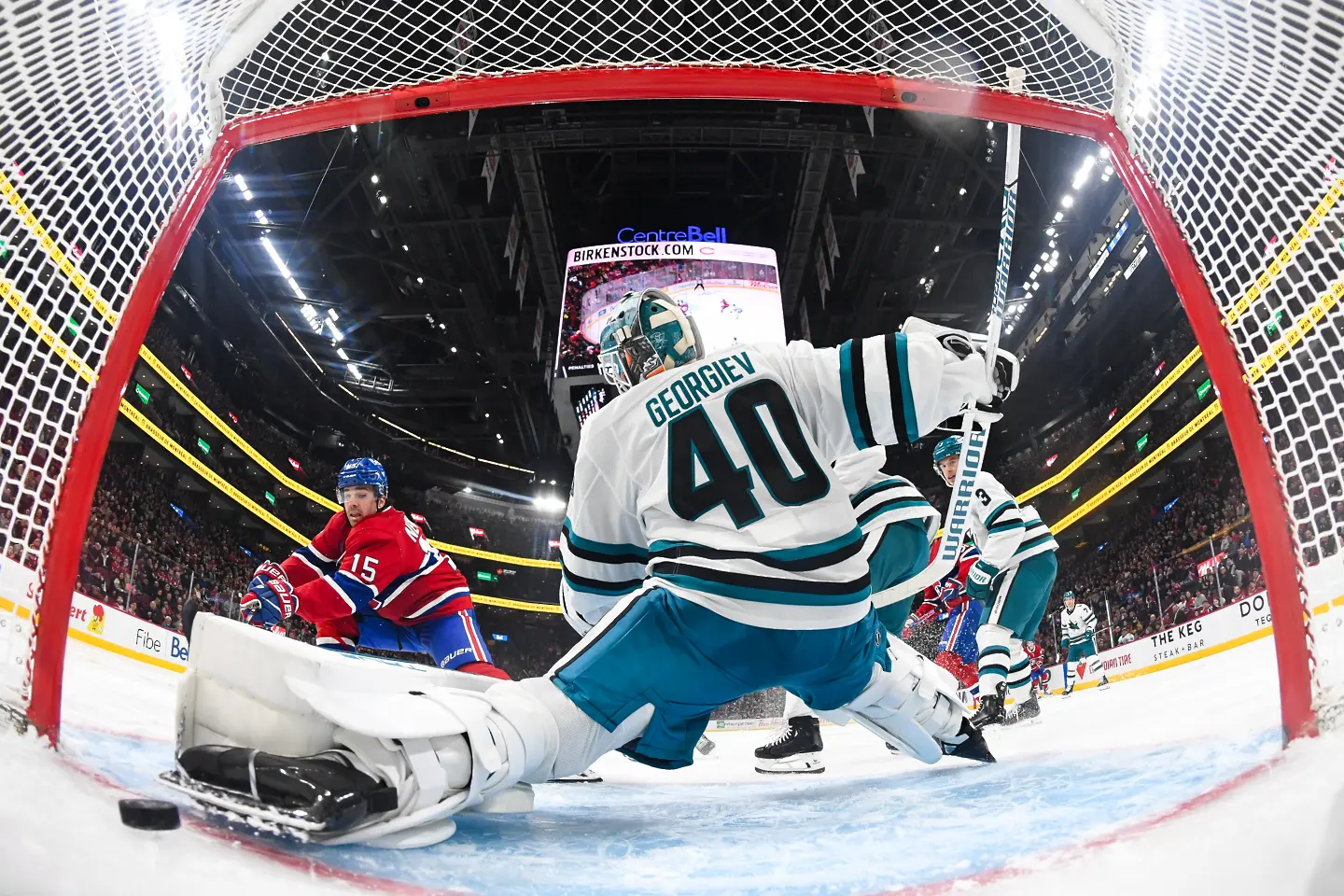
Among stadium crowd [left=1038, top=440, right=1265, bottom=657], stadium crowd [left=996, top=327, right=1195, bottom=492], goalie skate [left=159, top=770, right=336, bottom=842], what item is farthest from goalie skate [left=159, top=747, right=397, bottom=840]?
stadium crowd [left=996, top=327, right=1195, bottom=492]

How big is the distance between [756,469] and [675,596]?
9.6 inches

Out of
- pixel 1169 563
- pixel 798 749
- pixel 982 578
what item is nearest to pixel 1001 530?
pixel 982 578

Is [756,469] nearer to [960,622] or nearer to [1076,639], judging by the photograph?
[960,622]

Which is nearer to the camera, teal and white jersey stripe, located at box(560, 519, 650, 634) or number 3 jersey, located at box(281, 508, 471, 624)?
teal and white jersey stripe, located at box(560, 519, 650, 634)

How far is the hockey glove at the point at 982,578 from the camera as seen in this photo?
3.24 meters

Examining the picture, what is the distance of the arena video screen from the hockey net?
181 inches

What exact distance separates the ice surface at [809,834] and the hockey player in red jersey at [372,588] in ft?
2.81

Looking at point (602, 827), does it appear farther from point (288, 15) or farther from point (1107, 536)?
point (1107, 536)

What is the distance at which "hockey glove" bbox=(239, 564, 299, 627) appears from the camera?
2.59 meters

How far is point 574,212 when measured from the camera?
9.11 metres

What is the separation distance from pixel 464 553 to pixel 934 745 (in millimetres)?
15421

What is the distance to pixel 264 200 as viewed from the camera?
905 cm

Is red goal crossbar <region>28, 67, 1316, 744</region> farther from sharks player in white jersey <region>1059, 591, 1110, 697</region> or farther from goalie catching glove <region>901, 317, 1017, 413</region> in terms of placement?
sharks player in white jersey <region>1059, 591, 1110, 697</region>

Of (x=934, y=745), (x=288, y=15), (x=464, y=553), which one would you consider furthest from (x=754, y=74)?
(x=464, y=553)
